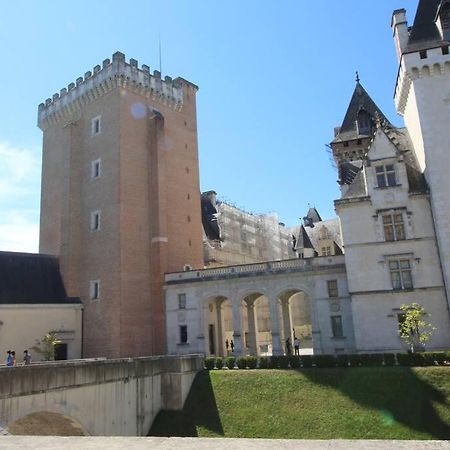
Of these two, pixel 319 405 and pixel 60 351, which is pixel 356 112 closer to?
pixel 319 405

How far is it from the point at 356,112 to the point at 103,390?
31884 millimetres

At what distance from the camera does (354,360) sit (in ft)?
88.9

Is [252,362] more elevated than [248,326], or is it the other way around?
[248,326]

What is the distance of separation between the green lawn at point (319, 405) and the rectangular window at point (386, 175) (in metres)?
12.5

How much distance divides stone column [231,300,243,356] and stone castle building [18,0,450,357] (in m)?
0.16

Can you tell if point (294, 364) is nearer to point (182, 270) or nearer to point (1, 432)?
point (182, 270)

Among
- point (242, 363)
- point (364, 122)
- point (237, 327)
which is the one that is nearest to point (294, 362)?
point (242, 363)

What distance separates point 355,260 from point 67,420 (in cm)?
1990

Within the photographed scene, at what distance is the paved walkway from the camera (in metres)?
5.66

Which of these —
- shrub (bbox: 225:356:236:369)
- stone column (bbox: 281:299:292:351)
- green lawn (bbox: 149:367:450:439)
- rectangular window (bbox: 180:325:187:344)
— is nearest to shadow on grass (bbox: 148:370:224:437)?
green lawn (bbox: 149:367:450:439)

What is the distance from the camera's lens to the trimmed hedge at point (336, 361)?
25.2 m

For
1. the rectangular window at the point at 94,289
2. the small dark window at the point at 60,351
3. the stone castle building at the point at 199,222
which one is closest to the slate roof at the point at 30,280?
the stone castle building at the point at 199,222

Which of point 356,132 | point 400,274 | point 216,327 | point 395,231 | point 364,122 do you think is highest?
point 364,122

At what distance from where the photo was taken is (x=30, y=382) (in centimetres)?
1750
